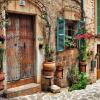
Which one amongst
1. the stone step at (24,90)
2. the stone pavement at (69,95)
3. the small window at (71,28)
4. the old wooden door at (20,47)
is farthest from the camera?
the small window at (71,28)

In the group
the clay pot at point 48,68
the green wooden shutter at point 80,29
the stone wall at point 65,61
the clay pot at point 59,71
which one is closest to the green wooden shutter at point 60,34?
the stone wall at point 65,61

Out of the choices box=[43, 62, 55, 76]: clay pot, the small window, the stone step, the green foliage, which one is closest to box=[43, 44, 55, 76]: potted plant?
box=[43, 62, 55, 76]: clay pot

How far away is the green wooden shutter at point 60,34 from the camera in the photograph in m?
11.0

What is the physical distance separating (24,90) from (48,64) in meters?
1.38

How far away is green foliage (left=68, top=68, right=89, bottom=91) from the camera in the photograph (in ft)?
37.0

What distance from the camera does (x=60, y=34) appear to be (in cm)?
1112

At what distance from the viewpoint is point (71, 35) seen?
40.4 ft

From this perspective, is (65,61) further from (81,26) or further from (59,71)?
(81,26)


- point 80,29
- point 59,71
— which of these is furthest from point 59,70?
point 80,29

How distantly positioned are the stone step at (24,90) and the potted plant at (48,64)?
544 mm

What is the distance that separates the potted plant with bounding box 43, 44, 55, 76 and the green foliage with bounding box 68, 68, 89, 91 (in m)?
1.18

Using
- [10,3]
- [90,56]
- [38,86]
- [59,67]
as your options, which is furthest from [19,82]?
[90,56]

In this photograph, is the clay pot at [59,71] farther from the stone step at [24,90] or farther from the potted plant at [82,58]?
the potted plant at [82,58]

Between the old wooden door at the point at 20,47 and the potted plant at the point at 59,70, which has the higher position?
the old wooden door at the point at 20,47
